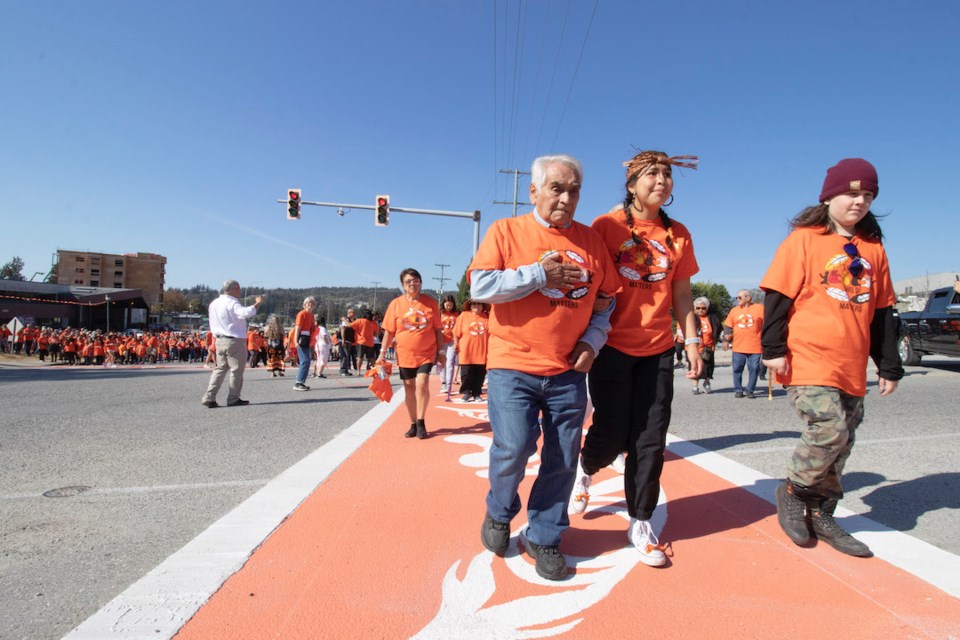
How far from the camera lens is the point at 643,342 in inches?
103

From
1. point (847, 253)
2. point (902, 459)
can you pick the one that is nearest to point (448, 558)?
point (847, 253)

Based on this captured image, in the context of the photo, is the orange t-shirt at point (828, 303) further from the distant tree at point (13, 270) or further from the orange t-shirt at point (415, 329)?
the distant tree at point (13, 270)

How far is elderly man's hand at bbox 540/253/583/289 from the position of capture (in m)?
2.33

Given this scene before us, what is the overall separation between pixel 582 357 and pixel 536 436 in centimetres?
43

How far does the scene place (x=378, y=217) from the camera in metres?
18.1

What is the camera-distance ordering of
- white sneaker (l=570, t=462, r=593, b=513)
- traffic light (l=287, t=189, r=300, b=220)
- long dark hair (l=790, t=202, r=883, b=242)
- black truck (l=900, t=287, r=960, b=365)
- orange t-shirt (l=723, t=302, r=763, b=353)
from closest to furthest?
long dark hair (l=790, t=202, r=883, b=242), white sneaker (l=570, t=462, r=593, b=513), orange t-shirt (l=723, t=302, r=763, b=353), black truck (l=900, t=287, r=960, b=365), traffic light (l=287, t=189, r=300, b=220)

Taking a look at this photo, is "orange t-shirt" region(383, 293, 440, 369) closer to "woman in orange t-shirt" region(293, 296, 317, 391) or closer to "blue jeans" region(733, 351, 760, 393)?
"woman in orange t-shirt" region(293, 296, 317, 391)

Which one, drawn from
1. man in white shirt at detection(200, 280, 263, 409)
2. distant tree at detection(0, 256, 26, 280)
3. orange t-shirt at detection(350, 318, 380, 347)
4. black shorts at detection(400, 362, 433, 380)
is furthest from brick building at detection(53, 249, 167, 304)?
black shorts at detection(400, 362, 433, 380)

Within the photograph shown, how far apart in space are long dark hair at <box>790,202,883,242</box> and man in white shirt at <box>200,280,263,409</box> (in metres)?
6.76

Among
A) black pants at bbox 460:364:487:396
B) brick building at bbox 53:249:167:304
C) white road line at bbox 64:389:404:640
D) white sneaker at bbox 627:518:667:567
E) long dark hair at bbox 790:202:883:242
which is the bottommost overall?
white road line at bbox 64:389:404:640


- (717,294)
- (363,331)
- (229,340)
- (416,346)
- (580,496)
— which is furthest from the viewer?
(717,294)

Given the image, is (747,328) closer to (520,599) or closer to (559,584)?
(559,584)

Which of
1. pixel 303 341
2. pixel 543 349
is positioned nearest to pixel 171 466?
pixel 543 349

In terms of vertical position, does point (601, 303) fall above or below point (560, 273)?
below
